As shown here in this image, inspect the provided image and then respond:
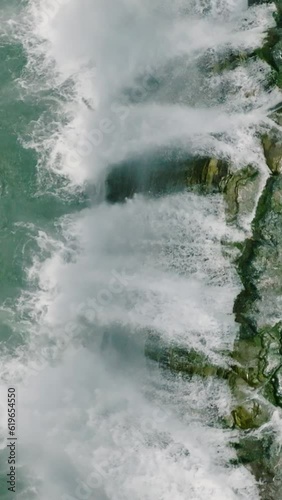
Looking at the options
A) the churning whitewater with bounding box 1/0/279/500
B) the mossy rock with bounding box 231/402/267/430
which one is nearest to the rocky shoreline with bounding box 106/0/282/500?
the mossy rock with bounding box 231/402/267/430

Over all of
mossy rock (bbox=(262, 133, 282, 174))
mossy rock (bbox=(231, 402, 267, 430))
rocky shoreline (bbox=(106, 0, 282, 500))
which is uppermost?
mossy rock (bbox=(262, 133, 282, 174))

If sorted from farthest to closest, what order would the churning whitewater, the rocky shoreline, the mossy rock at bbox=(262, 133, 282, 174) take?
the mossy rock at bbox=(262, 133, 282, 174), the churning whitewater, the rocky shoreline

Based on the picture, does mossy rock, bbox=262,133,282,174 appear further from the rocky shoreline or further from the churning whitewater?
the churning whitewater

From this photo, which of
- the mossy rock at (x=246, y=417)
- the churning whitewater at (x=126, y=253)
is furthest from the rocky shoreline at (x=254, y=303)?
the churning whitewater at (x=126, y=253)

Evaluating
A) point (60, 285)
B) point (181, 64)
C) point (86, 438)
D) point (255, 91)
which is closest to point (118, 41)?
point (181, 64)

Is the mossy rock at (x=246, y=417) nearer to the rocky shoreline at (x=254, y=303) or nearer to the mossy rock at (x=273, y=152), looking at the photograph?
the rocky shoreline at (x=254, y=303)

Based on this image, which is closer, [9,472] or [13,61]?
[9,472]

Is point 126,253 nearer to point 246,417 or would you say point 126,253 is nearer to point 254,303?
point 254,303

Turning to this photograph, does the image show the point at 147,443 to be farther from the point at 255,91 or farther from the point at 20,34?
the point at 20,34

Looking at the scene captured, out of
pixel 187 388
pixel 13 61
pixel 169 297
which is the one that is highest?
pixel 13 61
